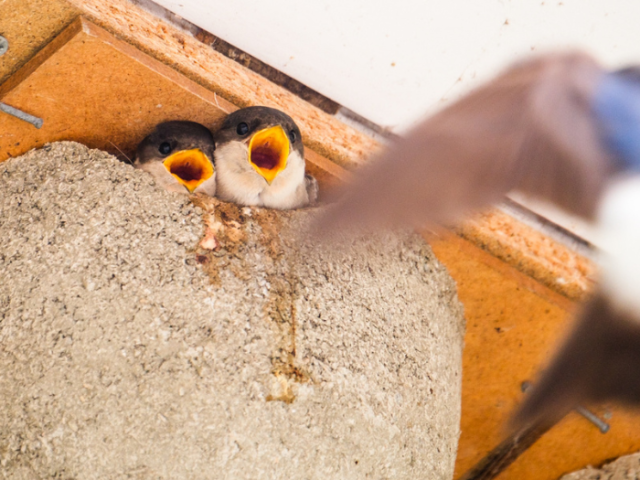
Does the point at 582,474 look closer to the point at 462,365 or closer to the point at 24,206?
the point at 462,365

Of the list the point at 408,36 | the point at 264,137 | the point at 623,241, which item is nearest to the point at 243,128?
the point at 264,137

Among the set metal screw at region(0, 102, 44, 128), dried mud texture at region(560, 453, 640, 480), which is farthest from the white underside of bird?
metal screw at region(0, 102, 44, 128)

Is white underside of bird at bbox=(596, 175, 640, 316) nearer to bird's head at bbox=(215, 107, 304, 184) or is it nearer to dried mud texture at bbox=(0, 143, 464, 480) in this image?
dried mud texture at bbox=(0, 143, 464, 480)

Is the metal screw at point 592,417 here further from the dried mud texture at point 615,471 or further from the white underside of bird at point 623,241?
the white underside of bird at point 623,241

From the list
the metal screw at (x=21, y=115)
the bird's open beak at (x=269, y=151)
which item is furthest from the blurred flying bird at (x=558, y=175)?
the metal screw at (x=21, y=115)

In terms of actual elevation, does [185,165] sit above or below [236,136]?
below

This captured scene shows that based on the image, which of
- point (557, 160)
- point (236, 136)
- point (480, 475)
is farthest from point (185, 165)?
point (480, 475)
